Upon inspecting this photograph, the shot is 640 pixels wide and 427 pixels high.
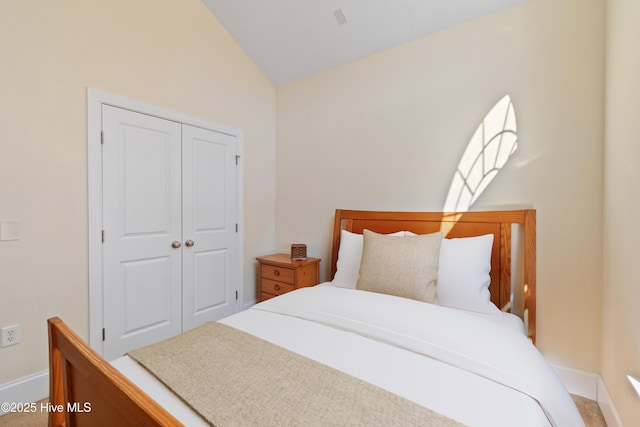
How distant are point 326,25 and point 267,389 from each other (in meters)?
2.73

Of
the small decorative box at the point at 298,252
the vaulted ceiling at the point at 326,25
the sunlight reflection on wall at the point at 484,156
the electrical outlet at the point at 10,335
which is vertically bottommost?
the electrical outlet at the point at 10,335

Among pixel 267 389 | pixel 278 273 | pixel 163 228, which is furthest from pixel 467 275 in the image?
pixel 163 228

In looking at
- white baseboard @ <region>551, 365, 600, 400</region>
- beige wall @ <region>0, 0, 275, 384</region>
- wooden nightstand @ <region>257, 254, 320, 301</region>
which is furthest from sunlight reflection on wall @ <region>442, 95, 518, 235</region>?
beige wall @ <region>0, 0, 275, 384</region>

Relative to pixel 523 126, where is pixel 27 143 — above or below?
below

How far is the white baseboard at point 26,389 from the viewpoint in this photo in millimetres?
1729

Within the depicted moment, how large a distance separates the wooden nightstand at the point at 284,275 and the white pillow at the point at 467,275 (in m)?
1.26

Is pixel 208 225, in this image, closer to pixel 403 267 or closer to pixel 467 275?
pixel 403 267

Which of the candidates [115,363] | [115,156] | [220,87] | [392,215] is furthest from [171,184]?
[392,215]

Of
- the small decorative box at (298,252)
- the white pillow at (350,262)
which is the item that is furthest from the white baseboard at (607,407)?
the small decorative box at (298,252)

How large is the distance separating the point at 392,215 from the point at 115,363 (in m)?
2.03

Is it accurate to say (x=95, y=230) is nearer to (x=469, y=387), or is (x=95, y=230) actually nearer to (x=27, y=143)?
(x=27, y=143)

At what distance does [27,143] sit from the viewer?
1.81m

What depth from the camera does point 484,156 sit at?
84.4 inches

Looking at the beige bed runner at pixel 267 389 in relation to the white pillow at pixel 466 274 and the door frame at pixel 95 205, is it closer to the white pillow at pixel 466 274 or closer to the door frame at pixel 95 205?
the white pillow at pixel 466 274
